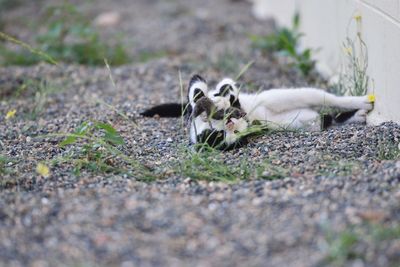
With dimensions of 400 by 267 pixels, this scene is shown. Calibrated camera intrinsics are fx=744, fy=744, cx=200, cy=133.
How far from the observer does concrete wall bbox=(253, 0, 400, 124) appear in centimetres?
414

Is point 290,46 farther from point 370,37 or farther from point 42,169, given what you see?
point 42,169

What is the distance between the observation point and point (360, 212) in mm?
2895

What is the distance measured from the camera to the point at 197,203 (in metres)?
3.21

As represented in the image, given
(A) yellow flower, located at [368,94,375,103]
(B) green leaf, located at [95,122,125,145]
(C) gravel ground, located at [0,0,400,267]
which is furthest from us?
(A) yellow flower, located at [368,94,375,103]

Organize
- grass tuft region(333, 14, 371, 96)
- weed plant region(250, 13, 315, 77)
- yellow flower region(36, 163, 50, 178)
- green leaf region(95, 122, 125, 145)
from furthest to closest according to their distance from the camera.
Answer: weed plant region(250, 13, 315, 77) → grass tuft region(333, 14, 371, 96) → green leaf region(95, 122, 125, 145) → yellow flower region(36, 163, 50, 178)

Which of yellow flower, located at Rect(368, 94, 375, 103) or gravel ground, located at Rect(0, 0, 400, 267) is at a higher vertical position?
yellow flower, located at Rect(368, 94, 375, 103)

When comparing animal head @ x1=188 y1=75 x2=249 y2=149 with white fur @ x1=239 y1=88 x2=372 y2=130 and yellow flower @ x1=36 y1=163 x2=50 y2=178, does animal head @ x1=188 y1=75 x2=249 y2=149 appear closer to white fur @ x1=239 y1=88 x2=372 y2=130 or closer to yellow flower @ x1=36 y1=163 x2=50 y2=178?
white fur @ x1=239 y1=88 x2=372 y2=130

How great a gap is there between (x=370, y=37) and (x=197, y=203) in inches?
75.9

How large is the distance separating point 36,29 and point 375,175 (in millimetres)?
5559

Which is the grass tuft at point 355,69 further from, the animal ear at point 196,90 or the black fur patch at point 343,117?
the animal ear at point 196,90

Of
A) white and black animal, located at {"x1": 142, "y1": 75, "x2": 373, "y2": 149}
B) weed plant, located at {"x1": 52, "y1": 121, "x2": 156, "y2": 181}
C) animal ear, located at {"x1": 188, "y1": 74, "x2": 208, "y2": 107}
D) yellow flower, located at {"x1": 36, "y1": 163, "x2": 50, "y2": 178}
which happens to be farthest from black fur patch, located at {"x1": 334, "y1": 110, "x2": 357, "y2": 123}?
yellow flower, located at {"x1": 36, "y1": 163, "x2": 50, "y2": 178}

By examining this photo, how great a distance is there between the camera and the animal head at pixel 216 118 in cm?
399

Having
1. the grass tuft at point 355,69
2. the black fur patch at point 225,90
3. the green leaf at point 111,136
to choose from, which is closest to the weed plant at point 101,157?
the green leaf at point 111,136

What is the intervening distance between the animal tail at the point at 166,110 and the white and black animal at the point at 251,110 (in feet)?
1.55
